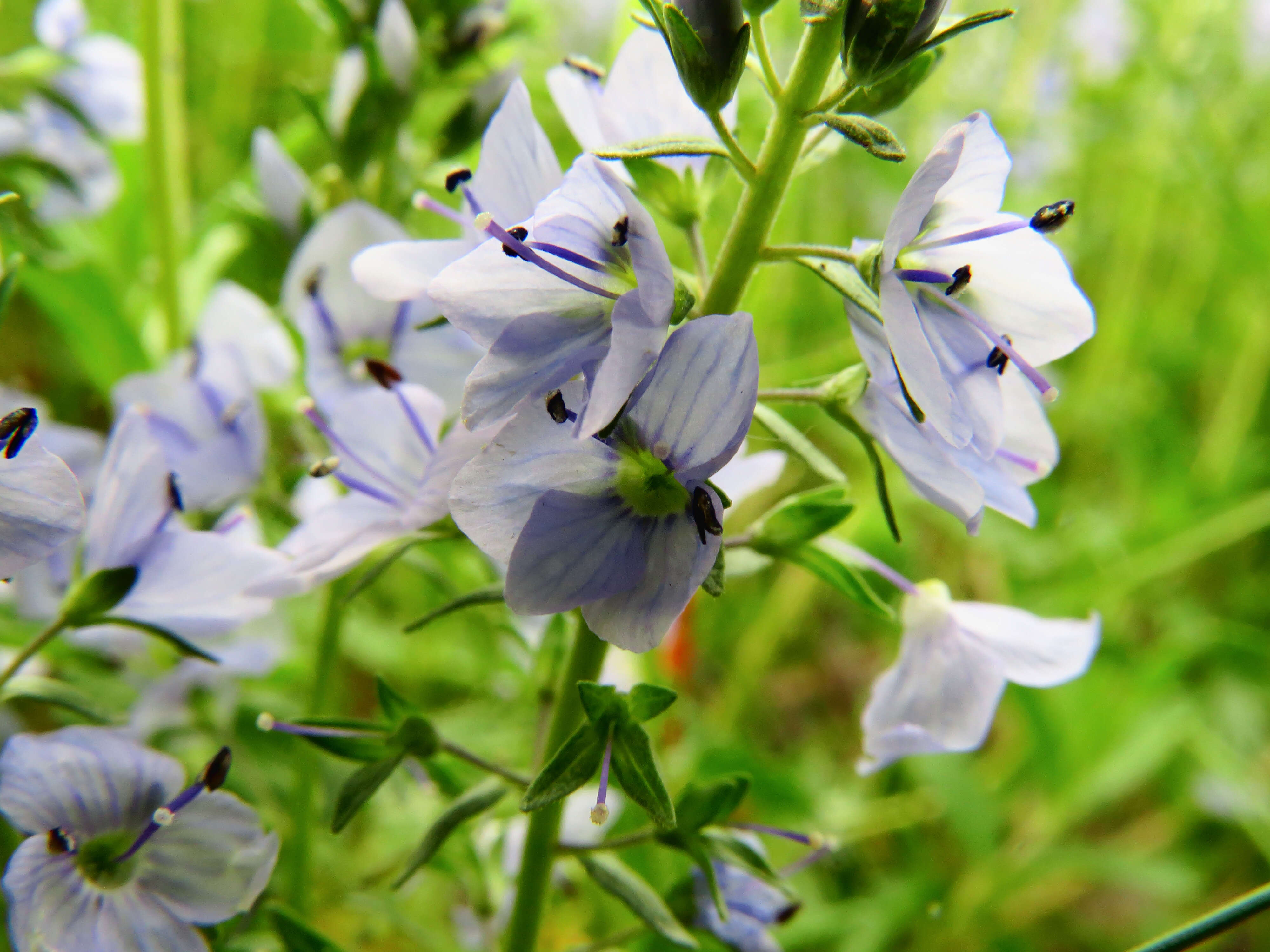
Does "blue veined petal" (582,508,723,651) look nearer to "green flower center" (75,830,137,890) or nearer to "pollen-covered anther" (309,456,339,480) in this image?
"pollen-covered anther" (309,456,339,480)

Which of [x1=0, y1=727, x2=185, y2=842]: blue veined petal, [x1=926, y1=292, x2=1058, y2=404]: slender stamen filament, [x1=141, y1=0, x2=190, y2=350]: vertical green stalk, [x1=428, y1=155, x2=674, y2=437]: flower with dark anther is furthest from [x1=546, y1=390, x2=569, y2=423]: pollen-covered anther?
[x1=141, y1=0, x2=190, y2=350]: vertical green stalk

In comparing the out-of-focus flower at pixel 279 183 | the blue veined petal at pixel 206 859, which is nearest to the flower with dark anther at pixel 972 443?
the blue veined petal at pixel 206 859

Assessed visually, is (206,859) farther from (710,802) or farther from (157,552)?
(710,802)

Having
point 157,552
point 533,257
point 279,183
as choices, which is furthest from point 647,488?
point 279,183

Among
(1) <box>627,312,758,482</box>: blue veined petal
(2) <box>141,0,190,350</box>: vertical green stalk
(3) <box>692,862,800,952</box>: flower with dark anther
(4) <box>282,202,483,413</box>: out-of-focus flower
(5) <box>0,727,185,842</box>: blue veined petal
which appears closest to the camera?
(1) <box>627,312,758,482</box>: blue veined petal

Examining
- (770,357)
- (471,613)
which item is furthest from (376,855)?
(770,357)

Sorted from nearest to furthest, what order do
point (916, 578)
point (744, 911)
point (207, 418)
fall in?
point (744, 911) → point (207, 418) → point (916, 578)

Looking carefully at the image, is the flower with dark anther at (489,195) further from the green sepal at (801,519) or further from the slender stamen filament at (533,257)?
the green sepal at (801,519)

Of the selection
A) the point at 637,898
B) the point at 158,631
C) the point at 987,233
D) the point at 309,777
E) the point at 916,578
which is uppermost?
the point at 987,233
